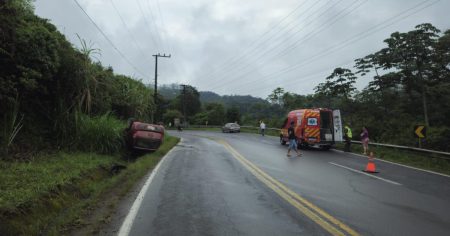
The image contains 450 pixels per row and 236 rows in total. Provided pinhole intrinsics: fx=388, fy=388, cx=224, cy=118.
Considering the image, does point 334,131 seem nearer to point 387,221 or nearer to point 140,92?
point 140,92

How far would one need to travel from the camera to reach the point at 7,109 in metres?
10.6

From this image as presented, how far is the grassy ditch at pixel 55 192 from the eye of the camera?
569 centimetres

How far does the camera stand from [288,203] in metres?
7.49

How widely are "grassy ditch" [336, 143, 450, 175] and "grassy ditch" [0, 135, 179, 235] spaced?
1156 cm

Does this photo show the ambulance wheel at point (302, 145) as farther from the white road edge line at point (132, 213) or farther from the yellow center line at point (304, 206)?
the white road edge line at point (132, 213)

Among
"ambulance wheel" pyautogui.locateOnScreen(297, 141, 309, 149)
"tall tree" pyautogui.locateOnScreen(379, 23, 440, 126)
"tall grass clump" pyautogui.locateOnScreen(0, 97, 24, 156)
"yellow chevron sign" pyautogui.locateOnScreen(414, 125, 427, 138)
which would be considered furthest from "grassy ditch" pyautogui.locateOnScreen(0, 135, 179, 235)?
"tall tree" pyautogui.locateOnScreen(379, 23, 440, 126)

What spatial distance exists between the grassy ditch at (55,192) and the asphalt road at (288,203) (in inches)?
32.3

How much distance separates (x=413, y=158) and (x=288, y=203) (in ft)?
41.9

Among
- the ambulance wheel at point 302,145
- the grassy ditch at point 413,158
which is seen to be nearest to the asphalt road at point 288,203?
the grassy ditch at point 413,158

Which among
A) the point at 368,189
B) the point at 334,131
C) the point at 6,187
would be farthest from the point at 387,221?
the point at 334,131

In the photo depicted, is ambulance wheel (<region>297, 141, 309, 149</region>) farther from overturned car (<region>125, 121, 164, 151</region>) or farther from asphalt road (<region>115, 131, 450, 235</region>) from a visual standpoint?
asphalt road (<region>115, 131, 450, 235</region>)

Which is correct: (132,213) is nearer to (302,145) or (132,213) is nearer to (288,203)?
(288,203)

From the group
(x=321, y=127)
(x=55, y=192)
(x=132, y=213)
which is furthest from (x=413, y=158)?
(x=55, y=192)

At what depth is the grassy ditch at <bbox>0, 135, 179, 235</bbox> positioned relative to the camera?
569cm
